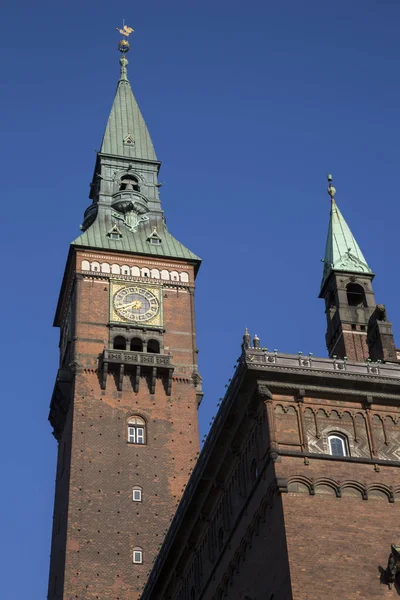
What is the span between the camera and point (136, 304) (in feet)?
235

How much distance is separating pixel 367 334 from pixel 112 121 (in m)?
39.9

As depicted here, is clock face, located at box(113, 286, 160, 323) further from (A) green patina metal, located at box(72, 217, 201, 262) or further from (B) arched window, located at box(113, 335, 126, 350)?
(A) green patina metal, located at box(72, 217, 201, 262)

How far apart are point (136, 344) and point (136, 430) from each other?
615 cm

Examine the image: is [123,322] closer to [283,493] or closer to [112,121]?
[112,121]

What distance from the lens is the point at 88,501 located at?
2477 inches

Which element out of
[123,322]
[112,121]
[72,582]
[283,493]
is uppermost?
[112,121]

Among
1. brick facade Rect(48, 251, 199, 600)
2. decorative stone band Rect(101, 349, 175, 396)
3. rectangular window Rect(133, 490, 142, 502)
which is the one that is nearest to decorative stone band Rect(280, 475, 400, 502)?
brick facade Rect(48, 251, 199, 600)

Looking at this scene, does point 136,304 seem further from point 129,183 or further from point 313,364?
point 313,364

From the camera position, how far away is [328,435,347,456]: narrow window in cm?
4056

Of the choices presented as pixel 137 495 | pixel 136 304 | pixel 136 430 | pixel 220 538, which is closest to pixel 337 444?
pixel 220 538

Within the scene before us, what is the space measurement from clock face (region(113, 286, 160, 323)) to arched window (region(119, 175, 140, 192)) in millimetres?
11165

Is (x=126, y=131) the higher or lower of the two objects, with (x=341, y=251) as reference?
higher

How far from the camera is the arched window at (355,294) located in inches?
2291

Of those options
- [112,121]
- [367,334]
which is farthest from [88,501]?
[112,121]
